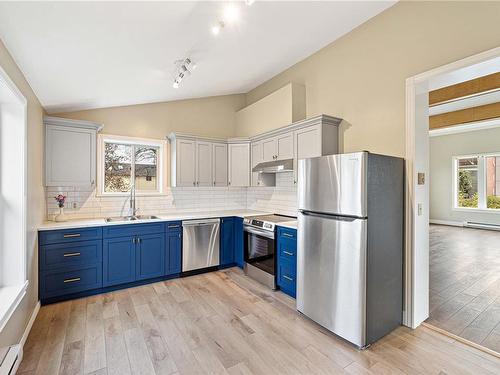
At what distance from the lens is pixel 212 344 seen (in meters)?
2.23

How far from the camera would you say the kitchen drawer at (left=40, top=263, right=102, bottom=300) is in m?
2.89

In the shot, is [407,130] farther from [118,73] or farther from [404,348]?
[118,73]

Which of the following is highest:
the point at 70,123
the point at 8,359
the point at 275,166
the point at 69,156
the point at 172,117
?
the point at 172,117

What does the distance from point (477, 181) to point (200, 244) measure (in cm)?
843

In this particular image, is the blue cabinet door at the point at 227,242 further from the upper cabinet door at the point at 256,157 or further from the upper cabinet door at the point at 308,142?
the upper cabinet door at the point at 308,142

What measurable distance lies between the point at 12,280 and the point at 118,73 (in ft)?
7.13

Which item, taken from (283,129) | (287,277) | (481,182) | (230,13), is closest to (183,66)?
(230,13)

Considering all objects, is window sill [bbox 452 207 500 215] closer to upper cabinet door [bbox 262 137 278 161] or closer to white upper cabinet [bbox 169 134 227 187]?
upper cabinet door [bbox 262 137 278 161]

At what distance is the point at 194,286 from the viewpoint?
11.4 feet

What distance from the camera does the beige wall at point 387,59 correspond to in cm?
212

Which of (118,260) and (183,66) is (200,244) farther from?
(183,66)

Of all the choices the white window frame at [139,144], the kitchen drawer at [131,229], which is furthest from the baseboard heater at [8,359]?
the white window frame at [139,144]

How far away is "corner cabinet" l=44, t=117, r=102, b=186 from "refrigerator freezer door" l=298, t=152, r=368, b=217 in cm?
280

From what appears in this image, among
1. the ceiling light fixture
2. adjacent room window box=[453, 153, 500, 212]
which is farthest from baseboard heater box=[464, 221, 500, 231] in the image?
the ceiling light fixture
